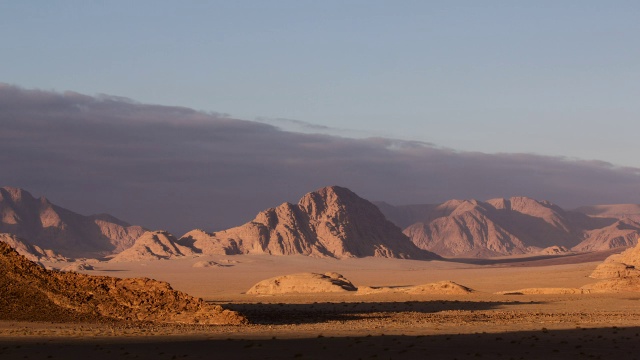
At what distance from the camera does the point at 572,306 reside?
58812 mm

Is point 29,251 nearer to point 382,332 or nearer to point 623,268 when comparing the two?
point 623,268

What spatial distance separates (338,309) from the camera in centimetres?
5591

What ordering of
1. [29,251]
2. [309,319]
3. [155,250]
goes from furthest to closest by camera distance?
[155,250] → [29,251] → [309,319]

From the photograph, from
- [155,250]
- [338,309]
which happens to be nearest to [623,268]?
[338,309]

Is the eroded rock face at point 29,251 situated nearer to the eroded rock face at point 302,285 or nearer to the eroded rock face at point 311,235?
the eroded rock face at point 311,235

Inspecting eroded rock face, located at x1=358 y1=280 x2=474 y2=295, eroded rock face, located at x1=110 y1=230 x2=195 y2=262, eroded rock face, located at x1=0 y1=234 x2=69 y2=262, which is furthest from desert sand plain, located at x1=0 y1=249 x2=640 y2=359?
eroded rock face, located at x1=0 y1=234 x2=69 y2=262

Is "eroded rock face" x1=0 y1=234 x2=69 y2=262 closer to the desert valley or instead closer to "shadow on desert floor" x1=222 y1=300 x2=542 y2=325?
the desert valley

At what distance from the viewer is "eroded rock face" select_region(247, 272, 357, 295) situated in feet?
265

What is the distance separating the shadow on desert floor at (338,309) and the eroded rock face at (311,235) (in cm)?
10114

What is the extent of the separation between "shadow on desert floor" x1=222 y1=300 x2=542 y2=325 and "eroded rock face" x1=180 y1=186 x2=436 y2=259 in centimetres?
10114

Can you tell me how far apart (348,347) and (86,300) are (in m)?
17.6

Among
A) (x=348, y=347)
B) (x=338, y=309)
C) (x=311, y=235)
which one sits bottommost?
(x=311, y=235)

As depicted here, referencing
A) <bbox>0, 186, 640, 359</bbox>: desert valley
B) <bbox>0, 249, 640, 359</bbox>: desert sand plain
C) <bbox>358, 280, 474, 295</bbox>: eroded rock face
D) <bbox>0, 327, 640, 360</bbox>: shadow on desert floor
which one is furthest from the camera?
<bbox>358, 280, 474, 295</bbox>: eroded rock face

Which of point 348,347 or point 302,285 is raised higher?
point 348,347
